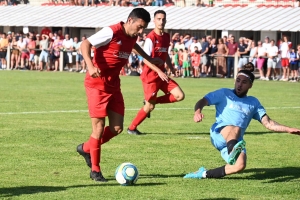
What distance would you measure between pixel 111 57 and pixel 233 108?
5.24 feet

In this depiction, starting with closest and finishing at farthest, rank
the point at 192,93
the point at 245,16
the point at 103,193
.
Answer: the point at 103,193 < the point at 192,93 < the point at 245,16

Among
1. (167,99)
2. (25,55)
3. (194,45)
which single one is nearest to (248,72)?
(167,99)

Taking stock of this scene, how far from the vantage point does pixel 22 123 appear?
49.2 ft

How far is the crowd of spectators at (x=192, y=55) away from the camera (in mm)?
33844

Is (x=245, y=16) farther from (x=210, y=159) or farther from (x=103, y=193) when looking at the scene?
(x=103, y=193)

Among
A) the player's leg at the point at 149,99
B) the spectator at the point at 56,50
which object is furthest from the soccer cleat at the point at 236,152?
the spectator at the point at 56,50

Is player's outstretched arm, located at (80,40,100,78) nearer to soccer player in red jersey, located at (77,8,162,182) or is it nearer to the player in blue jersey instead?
soccer player in red jersey, located at (77,8,162,182)

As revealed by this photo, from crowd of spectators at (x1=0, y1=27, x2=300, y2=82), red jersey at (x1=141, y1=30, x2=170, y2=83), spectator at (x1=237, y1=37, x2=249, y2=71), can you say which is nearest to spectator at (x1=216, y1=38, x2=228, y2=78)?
crowd of spectators at (x1=0, y1=27, x2=300, y2=82)

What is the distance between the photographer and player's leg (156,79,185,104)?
13.9 m

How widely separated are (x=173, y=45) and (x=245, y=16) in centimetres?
421

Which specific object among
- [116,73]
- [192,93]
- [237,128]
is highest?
[116,73]

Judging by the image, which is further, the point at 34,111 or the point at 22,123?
Result: the point at 34,111

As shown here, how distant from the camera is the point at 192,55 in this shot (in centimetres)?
3562

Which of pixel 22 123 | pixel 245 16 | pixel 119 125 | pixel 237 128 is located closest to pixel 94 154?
pixel 119 125
